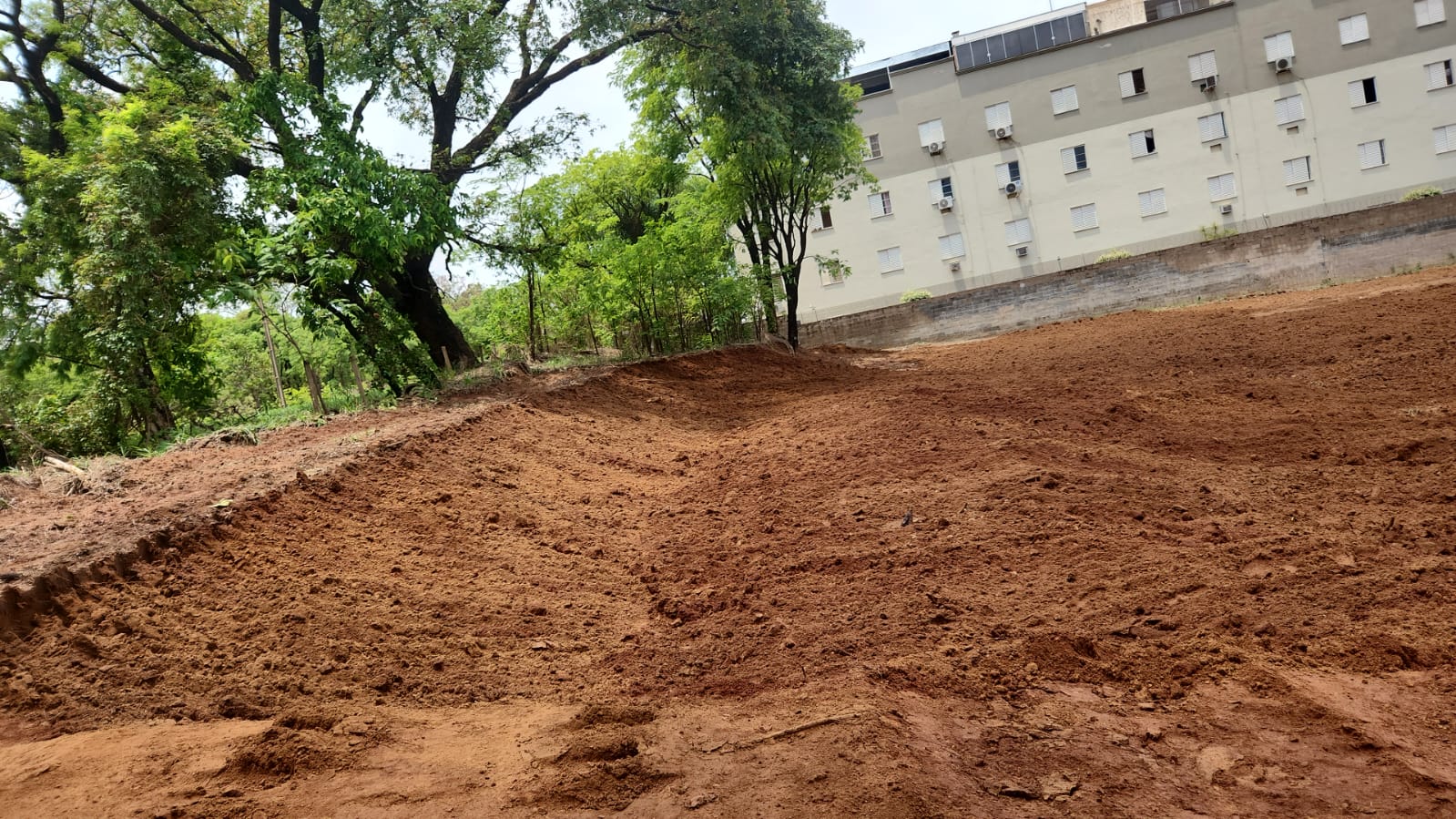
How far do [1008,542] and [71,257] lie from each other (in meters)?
9.96

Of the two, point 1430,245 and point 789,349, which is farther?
point 1430,245

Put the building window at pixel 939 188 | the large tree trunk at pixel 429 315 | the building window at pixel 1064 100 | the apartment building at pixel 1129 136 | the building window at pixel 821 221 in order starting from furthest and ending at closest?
the building window at pixel 821 221 → the building window at pixel 939 188 → the building window at pixel 1064 100 → the apartment building at pixel 1129 136 → the large tree trunk at pixel 429 315

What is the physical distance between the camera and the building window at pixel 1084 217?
26844mm

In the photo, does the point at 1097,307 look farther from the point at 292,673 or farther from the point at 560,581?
the point at 292,673

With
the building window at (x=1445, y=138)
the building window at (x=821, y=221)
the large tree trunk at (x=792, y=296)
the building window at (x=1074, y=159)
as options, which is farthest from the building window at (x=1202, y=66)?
the large tree trunk at (x=792, y=296)

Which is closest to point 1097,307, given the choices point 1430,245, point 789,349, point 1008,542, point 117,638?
point 1430,245

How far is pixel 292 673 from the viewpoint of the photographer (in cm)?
343

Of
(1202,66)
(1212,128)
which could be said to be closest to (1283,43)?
(1202,66)

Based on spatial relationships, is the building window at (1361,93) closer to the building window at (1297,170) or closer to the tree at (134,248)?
the building window at (1297,170)

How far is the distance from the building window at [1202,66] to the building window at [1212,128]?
3.85ft

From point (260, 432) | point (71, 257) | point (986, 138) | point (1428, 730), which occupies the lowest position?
point (1428, 730)

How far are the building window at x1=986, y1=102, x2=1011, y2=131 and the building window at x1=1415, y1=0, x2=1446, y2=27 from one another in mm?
11483

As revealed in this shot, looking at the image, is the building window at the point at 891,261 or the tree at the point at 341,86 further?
the building window at the point at 891,261

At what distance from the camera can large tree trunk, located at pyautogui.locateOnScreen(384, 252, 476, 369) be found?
11570 mm
